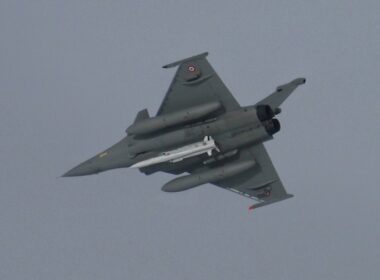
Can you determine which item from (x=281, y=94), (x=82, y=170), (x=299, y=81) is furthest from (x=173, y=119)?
→ (x=82, y=170)

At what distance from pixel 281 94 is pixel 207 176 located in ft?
23.7

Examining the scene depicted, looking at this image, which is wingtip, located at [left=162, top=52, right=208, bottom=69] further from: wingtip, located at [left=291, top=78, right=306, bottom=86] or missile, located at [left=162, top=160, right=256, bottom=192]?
missile, located at [left=162, top=160, right=256, bottom=192]

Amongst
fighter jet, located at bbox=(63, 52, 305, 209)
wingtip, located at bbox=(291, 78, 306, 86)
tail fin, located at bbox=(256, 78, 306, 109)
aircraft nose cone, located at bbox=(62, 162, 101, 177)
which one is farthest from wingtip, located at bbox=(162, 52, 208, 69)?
aircraft nose cone, located at bbox=(62, 162, 101, 177)

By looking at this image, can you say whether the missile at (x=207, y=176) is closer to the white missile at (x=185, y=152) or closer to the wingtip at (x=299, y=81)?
the white missile at (x=185, y=152)

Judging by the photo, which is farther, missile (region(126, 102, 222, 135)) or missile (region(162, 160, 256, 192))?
missile (region(162, 160, 256, 192))

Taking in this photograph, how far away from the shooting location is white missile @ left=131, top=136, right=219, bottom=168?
61.5m

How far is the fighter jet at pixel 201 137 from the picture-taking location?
60312 millimetres

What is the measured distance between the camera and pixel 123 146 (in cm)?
6431

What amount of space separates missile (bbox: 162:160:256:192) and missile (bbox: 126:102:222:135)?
470 cm

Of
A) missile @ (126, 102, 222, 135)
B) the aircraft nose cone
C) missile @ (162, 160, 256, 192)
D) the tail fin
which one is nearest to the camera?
missile @ (126, 102, 222, 135)

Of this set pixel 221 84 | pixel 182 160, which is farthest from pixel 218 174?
pixel 221 84

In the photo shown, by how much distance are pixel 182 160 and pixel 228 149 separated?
330cm

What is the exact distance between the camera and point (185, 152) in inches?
2445

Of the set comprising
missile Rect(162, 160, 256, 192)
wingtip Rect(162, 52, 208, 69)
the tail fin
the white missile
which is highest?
wingtip Rect(162, 52, 208, 69)
